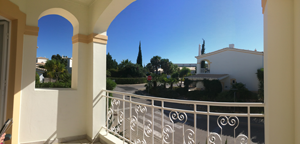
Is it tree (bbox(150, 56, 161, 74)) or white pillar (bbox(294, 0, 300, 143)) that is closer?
white pillar (bbox(294, 0, 300, 143))

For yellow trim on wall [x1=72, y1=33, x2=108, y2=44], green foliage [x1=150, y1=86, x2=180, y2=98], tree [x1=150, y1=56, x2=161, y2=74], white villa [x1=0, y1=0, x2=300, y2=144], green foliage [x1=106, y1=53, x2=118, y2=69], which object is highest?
tree [x1=150, y1=56, x2=161, y2=74]

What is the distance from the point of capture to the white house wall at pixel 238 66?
15.0 m

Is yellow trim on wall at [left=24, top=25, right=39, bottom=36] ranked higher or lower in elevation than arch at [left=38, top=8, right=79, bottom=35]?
lower

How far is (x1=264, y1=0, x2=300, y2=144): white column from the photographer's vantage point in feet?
3.19

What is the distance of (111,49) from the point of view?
28141 millimetres

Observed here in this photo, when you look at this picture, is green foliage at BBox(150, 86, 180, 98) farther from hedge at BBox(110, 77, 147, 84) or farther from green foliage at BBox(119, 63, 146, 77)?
green foliage at BBox(119, 63, 146, 77)

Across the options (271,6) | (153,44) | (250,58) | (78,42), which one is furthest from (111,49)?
(271,6)

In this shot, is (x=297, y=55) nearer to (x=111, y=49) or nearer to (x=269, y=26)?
(x=269, y=26)

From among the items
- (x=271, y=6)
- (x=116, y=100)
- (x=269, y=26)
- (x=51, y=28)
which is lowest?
(x=116, y=100)

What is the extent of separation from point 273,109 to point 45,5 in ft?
10.5

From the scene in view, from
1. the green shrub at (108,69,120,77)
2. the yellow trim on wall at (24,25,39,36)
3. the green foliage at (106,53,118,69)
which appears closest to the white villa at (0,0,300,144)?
the yellow trim on wall at (24,25,39,36)

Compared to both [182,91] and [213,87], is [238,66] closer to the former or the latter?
[213,87]

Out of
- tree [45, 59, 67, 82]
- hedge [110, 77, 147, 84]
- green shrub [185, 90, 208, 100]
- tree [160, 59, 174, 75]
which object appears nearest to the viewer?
tree [45, 59, 67, 82]

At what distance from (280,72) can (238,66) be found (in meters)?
17.1
